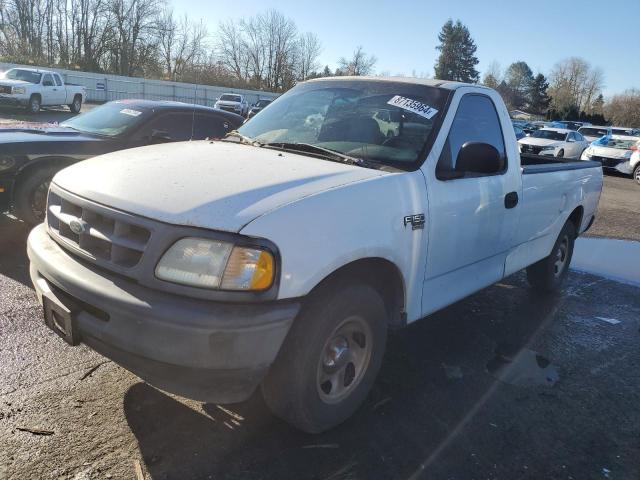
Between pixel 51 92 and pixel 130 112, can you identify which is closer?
pixel 130 112

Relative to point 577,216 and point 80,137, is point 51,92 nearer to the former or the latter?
point 80,137

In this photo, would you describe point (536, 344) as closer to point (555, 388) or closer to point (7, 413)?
point (555, 388)

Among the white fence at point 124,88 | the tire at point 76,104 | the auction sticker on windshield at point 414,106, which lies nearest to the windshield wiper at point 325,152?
the auction sticker on windshield at point 414,106

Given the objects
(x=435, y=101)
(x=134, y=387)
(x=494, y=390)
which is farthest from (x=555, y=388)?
(x=134, y=387)

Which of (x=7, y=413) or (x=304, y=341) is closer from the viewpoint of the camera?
(x=304, y=341)

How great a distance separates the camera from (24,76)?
79.4 ft

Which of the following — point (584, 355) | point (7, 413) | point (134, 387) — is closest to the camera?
point (7, 413)

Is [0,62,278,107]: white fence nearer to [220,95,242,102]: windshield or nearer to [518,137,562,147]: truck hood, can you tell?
[220,95,242,102]: windshield

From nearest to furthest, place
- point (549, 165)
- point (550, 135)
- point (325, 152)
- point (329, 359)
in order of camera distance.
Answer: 1. point (329, 359)
2. point (325, 152)
3. point (549, 165)
4. point (550, 135)

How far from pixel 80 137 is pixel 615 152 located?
66.4 ft

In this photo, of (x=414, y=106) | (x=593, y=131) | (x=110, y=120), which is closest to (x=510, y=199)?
(x=414, y=106)

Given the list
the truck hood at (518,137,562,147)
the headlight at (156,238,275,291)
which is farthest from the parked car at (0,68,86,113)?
the headlight at (156,238,275,291)

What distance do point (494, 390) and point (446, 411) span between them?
52 centimetres

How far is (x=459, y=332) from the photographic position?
4.55 metres
